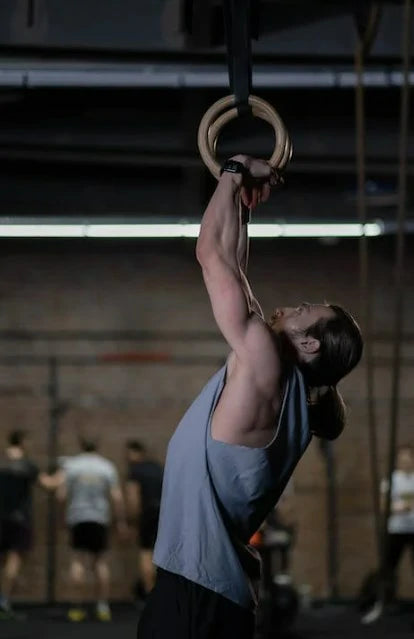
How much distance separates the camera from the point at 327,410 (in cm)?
248

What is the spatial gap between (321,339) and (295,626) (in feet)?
17.5

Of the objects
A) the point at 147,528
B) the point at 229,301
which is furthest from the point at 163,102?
the point at 229,301

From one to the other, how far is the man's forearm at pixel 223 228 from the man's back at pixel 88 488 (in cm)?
612

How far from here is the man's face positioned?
2.41 m

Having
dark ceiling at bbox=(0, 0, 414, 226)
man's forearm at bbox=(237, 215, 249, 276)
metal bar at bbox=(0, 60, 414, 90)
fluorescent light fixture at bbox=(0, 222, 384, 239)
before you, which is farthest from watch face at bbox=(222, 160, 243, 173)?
fluorescent light fixture at bbox=(0, 222, 384, 239)

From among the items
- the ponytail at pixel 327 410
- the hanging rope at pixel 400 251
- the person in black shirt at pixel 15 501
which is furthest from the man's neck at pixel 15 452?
the ponytail at pixel 327 410

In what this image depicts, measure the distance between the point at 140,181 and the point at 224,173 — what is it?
6404mm

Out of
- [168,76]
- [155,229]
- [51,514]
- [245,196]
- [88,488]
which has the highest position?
[168,76]

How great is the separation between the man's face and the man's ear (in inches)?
0.6

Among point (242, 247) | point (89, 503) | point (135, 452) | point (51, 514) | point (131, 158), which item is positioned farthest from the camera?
point (51, 514)

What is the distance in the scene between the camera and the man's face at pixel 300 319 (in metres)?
2.41

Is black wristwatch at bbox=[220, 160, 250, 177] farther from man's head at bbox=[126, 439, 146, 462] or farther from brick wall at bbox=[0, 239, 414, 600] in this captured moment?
brick wall at bbox=[0, 239, 414, 600]

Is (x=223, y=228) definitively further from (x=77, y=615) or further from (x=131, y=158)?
(x=77, y=615)

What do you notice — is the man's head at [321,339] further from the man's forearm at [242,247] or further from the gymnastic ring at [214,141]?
the gymnastic ring at [214,141]
